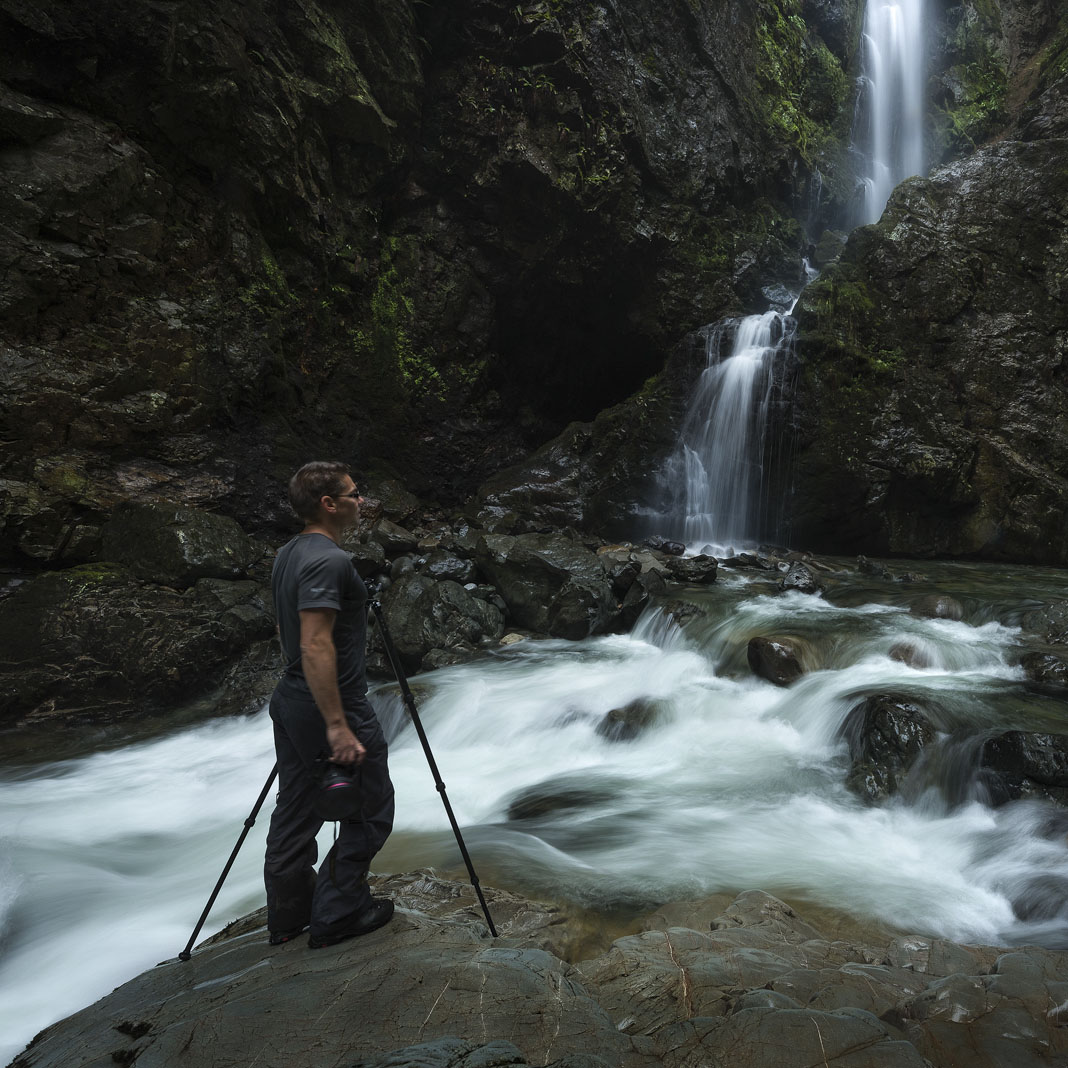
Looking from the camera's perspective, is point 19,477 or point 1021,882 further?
point 19,477

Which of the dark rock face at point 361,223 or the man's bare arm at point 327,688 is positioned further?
the dark rock face at point 361,223

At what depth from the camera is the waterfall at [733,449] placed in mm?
13156

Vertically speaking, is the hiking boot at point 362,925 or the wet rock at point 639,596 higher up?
the wet rock at point 639,596

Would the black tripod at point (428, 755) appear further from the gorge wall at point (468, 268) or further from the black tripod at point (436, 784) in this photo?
the gorge wall at point (468, 268)

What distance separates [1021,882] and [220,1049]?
4.42 meters

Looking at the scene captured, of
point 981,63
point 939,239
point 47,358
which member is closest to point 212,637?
point 47,358

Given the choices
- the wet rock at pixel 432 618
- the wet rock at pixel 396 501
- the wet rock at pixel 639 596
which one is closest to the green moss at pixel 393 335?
the wet rock at pixel 396 501

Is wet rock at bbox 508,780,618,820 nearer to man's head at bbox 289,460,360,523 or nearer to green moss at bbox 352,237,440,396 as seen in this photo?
man's head at bbox 289,460,360,523

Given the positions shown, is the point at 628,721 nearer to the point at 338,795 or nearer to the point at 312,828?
the point at 312,828

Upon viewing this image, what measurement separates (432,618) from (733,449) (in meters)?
7.53

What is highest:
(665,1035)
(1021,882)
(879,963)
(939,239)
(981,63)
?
(981,63)

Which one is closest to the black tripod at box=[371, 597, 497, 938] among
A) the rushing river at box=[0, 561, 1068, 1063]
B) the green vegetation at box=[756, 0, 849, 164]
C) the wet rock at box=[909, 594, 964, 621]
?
the rushing river at box=[0, 561, 1068, 1063]

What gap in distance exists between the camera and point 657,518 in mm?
13602

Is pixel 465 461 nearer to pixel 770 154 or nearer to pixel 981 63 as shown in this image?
pixel 770 154
